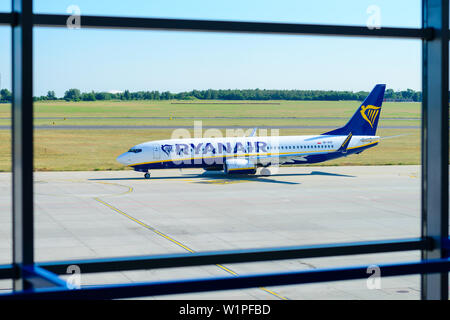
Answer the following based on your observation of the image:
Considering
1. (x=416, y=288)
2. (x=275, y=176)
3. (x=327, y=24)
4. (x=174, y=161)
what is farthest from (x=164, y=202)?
(x=327, y=24)

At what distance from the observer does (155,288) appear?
427 cm

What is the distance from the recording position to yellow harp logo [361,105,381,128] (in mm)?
56075

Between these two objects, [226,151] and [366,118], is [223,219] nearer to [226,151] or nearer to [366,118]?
[226,151]

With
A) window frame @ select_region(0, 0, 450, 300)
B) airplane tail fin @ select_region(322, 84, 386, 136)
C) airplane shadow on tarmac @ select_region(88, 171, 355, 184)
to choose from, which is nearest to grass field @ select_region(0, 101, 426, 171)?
airplane shadow on tarmac @ select_region(88, 171, 355, 184)

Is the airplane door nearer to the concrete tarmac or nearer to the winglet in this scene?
the concrete tarmac

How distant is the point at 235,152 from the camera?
48.3 m

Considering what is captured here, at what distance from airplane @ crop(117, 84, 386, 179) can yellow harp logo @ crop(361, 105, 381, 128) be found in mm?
3230

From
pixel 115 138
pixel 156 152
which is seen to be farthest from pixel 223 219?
pixel 115 138

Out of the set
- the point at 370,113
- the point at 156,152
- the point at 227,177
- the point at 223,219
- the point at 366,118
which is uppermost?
the point at 370,113

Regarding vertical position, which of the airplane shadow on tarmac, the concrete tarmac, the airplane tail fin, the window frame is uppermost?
the airplane tail fin

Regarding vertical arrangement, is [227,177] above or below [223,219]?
above

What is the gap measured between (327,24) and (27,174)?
3424 mm

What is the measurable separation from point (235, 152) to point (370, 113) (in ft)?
52.3
